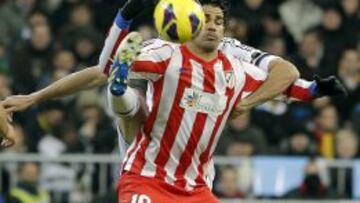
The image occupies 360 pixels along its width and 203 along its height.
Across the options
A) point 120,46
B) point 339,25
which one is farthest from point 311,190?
point 120,46

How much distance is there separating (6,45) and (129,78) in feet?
30.1

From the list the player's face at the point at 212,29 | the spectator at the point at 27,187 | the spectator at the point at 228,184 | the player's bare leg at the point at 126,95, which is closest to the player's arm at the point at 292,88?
the player's face at the point at 212,29

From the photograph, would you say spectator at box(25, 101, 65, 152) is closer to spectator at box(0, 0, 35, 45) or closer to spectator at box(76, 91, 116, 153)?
spectator at box(76, 91, 116, 153)

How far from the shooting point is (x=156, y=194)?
34.8 ft

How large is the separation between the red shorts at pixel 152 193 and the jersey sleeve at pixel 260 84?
2.64ft

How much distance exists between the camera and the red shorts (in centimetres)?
1057

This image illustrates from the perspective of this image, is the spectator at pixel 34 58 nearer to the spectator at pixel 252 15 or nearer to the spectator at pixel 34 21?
the spectator at pixel 34 21

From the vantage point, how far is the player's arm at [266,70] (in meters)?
10.9

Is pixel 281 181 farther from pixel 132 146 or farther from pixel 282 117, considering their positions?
pixel 132 146

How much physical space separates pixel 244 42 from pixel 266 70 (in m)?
8.03

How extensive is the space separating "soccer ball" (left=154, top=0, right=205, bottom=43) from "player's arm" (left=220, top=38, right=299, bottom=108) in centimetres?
98

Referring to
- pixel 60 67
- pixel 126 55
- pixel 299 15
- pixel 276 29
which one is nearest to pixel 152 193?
pixel 126 55

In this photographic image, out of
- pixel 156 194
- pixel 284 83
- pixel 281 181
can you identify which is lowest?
pixel 281 181

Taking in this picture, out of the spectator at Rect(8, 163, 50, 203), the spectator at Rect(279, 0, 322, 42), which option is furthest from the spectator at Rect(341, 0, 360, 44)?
the spectator at Rect(8, 163, 50, 203)
